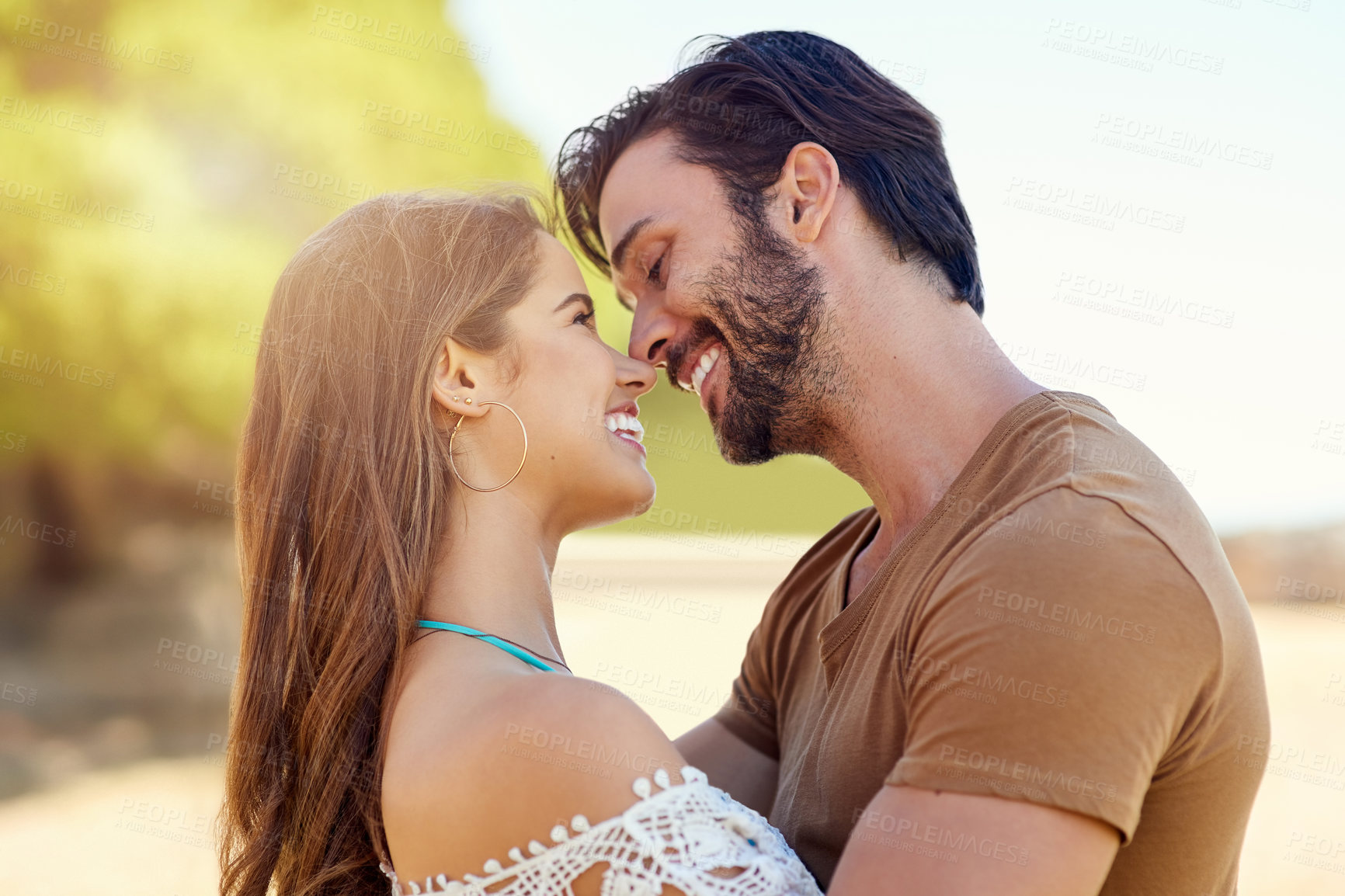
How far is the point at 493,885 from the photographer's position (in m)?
1.49

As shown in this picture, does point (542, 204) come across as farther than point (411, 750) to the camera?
Yes

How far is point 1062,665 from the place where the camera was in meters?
1.39

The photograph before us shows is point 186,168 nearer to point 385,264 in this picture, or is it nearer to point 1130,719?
point 385,264

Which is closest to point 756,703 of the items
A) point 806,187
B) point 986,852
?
point 986,852

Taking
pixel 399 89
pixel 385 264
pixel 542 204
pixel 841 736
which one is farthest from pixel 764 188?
pixel 399 89

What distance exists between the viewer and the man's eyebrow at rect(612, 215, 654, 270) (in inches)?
99.6

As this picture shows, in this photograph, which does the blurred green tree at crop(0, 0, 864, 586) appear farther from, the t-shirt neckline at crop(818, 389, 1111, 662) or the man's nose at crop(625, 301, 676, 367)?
the t-shirt neckline at crop(818, 389, 1111, 662)

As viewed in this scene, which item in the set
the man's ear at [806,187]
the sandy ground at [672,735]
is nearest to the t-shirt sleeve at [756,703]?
the man's ear at [806,187]

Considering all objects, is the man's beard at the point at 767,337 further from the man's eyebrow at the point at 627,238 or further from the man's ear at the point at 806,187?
the man's eyebrow at the point at 627,238

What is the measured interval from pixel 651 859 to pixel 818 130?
178 cm

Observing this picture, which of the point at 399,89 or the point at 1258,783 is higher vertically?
the point at 399,89

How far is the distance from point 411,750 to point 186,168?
7.15 m

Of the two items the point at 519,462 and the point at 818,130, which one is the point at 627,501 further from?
the point at 818,130

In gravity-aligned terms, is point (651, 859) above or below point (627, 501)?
below
